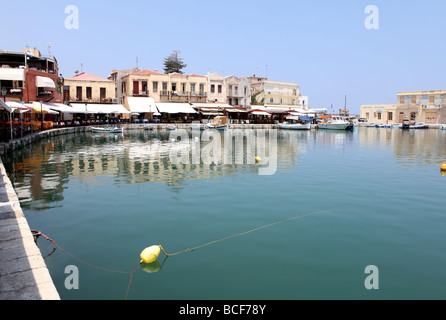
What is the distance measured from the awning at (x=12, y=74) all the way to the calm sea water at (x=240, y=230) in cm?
2144

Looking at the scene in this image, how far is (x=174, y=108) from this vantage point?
171ft

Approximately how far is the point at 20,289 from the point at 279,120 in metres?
65.5

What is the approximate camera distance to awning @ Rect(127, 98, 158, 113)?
48875 mm

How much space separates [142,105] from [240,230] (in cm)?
4517

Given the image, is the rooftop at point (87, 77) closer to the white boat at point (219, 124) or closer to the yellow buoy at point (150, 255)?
the white boat at point (219, 124)

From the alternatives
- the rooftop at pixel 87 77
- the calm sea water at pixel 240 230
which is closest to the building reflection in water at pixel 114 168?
the calm sea water at pixel 240 230

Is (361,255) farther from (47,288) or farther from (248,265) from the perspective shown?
(47,288)

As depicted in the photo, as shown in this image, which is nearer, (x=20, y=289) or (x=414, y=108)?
(x=20, y=289)

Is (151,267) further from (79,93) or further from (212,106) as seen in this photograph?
(212,106)

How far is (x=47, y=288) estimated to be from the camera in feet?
14.1

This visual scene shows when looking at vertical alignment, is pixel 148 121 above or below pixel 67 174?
above

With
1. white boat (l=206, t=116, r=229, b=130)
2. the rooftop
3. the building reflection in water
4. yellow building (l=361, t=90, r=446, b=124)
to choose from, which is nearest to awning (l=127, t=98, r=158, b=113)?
the rooftop

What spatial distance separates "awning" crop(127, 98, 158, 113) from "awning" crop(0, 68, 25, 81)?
55.9 ft
